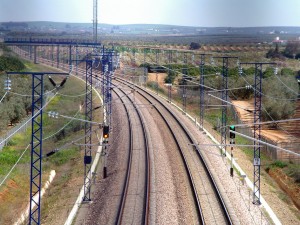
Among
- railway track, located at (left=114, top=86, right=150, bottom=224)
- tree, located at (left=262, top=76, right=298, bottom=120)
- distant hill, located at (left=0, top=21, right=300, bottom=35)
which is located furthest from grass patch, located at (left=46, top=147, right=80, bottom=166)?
distant hill, located at (left=0, top=21, right=300, bottom=35)

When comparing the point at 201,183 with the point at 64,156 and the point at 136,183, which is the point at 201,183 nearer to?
the point at 136,183

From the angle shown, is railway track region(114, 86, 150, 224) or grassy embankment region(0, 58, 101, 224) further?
grassy embankment region(0, 58, 101, 224)

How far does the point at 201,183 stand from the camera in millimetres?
15156

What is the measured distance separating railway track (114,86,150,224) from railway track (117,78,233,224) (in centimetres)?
129

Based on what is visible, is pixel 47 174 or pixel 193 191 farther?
pixel 47 174

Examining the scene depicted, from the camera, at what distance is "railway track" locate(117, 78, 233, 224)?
12.2 metres

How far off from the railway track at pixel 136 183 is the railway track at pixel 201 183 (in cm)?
129

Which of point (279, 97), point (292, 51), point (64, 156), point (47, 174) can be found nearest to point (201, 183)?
point (47, 174)

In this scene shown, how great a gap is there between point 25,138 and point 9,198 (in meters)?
8.44

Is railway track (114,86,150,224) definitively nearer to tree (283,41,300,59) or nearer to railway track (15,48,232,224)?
railway track (15,48,232,224)

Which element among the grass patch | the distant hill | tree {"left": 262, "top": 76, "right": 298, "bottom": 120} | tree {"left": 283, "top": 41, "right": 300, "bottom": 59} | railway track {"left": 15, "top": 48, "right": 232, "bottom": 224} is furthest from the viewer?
the distant hill

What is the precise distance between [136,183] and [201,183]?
1901mm

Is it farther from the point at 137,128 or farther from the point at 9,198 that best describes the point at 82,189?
the point at 137,128

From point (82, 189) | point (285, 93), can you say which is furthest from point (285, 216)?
point (285, 93)
